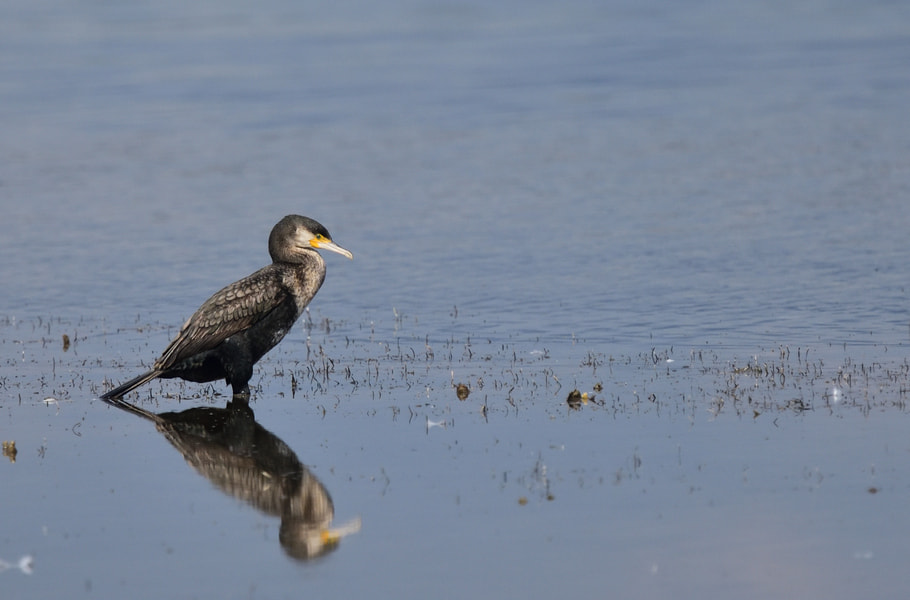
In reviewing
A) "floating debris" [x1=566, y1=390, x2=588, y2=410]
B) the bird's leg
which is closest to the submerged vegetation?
"floating debris" [x1=566, y1=390, x2=588, y2=410]

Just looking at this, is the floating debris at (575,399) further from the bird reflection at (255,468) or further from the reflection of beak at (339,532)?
the reflection of beak at (339,532)

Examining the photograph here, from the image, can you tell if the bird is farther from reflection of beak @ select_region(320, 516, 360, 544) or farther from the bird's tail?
reflection of beak @ select_region(320, 516, 360, 544)

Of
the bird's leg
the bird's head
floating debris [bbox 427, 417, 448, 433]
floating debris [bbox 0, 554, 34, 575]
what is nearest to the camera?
floating debris [bbox 0, 554, 34, 575]

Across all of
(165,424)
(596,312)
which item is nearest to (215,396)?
(165,424)

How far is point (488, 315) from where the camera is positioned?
661 inches

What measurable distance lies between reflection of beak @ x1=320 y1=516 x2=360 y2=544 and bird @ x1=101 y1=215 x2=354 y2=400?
412 cm

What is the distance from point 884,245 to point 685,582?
1295 cm

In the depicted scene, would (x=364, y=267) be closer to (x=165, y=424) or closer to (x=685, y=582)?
(x=165, y=424)

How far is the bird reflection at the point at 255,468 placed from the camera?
29.3ft

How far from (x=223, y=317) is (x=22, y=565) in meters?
4.67

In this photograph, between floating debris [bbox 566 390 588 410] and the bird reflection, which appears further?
floating debris [bbox 566 390 588 410]

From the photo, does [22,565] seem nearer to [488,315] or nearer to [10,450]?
[10,450]

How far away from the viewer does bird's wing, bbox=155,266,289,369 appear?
12844mm

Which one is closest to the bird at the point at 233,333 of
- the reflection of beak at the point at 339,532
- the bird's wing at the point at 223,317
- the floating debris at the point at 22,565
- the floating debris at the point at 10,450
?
the bird's wing at the point at 223,317
